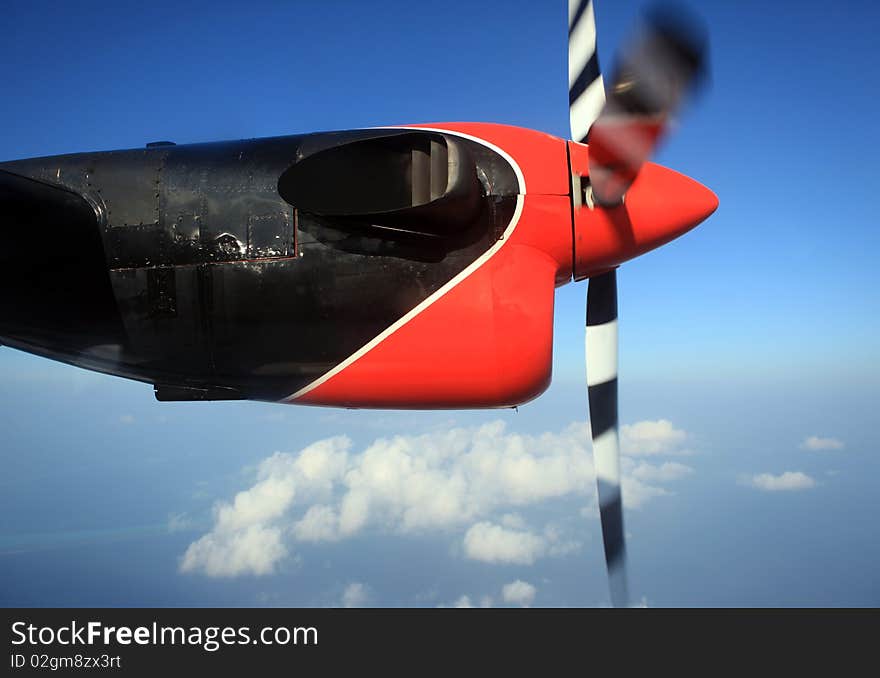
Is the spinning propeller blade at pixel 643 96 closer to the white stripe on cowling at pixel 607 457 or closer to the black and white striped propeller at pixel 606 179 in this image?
the black and white striped propeller at pixel 606 179

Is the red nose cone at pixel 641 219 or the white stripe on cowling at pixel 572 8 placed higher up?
the white stripe on cowling at pixel 572 8

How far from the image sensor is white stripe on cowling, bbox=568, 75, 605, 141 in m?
6.77

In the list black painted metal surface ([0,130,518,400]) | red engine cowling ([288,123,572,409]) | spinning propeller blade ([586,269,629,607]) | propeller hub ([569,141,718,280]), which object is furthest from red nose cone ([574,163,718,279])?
A: black painted metal surface ([0,130,518,400])

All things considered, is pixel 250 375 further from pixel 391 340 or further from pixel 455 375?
pixel 455 375

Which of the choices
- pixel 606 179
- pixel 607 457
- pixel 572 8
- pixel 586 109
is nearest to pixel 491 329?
pixel 606 179

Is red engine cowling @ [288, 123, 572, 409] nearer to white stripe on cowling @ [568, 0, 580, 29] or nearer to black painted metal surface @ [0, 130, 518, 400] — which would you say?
black painted metal surface @ [0, 130, 518, 400]

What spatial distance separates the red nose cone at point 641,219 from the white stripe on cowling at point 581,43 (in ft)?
4.54

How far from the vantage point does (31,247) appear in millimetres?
6211

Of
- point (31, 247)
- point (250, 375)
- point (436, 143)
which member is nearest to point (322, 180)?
point (436, 143)

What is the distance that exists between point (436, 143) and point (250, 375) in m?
3.00

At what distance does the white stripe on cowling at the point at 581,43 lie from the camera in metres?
6.75

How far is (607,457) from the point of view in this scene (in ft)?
23.4

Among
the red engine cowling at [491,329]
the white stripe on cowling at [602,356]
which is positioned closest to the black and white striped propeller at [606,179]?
the white stripe on cowling at [602,356]

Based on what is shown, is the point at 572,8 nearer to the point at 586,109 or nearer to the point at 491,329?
the point at 586,109
